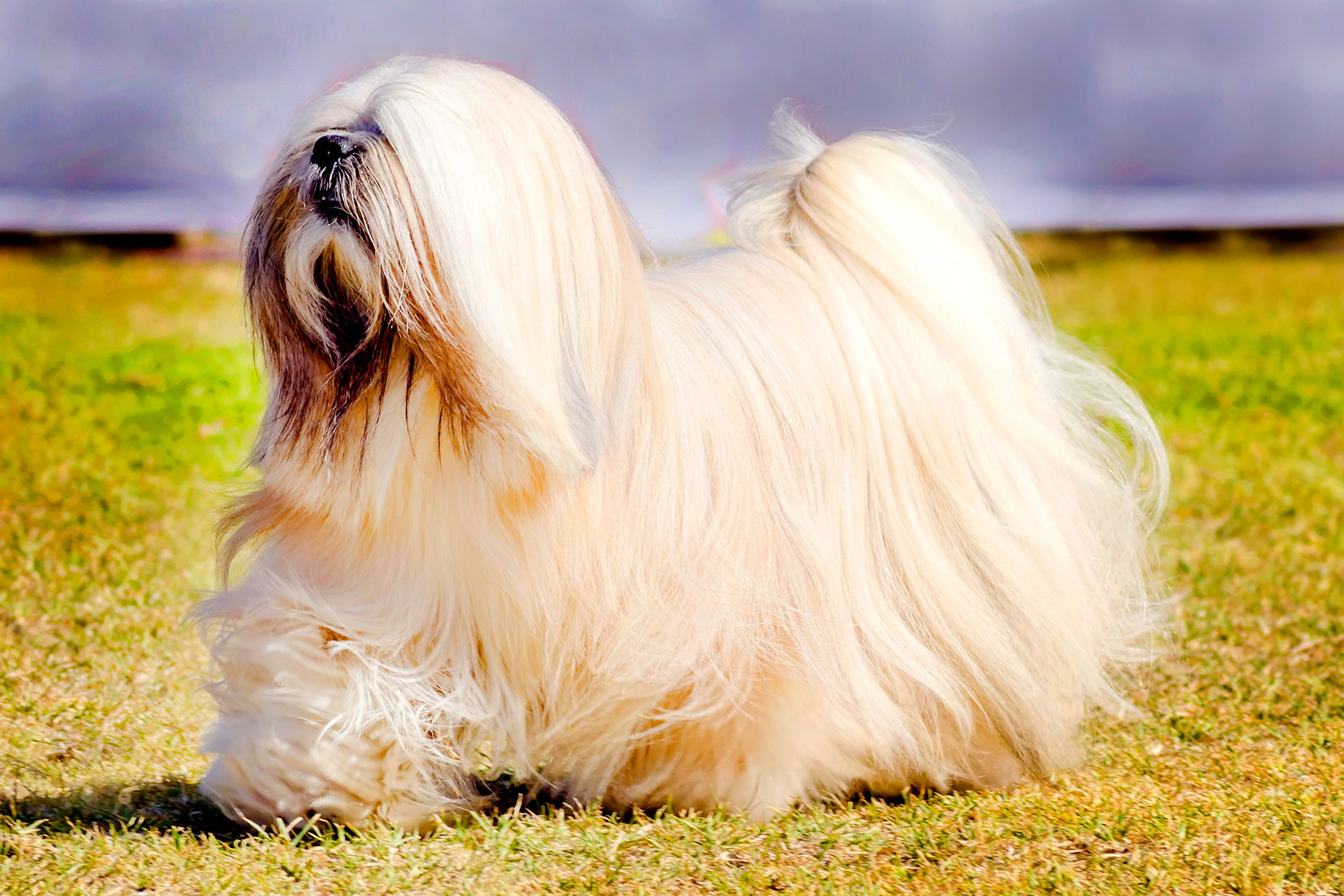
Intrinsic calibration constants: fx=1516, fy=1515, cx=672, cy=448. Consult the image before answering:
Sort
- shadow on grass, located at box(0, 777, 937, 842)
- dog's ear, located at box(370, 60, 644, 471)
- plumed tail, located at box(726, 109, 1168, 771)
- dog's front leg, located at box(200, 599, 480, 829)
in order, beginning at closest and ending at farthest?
1. dog's ear, located at box(370, 60, 644, 471)
2. dog's front leg, located at box(200, 599, 480, 829)
3. shadow on grass, located at box(0, 777, 937, 842)
4. plumed tail, located at box(726, 109, 1168, 771)

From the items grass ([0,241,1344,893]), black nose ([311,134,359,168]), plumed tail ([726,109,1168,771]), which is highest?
black nose ([311,134,359,168])

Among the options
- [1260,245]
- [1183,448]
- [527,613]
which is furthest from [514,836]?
[1260,245]

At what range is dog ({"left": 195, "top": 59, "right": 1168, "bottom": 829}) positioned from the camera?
2.32 m

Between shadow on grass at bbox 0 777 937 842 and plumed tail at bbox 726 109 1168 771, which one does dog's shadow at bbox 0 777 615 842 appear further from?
plumed tail at bbox 726 109 1168 771

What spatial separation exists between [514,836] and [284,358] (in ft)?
2.88

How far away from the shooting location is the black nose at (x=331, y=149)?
2.29m

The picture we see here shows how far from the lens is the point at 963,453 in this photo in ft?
9.21

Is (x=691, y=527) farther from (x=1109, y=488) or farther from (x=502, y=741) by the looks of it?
(x=1109, y=488)

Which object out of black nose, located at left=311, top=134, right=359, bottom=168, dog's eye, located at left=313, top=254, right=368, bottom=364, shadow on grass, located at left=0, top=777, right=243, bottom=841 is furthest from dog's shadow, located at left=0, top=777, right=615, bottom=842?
black nose, located at left=311, top=134, right=359, bottom=168

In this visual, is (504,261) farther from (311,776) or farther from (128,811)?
(128,811)

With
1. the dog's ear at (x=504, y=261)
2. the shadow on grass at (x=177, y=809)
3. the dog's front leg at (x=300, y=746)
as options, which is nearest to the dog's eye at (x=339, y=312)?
the dog's ear at (x=504, y=261)

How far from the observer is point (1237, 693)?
11.7 ft

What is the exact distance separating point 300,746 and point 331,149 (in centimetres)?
94

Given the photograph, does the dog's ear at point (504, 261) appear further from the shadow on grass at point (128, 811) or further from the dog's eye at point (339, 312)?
the shadow on grass at point (128, 811)
